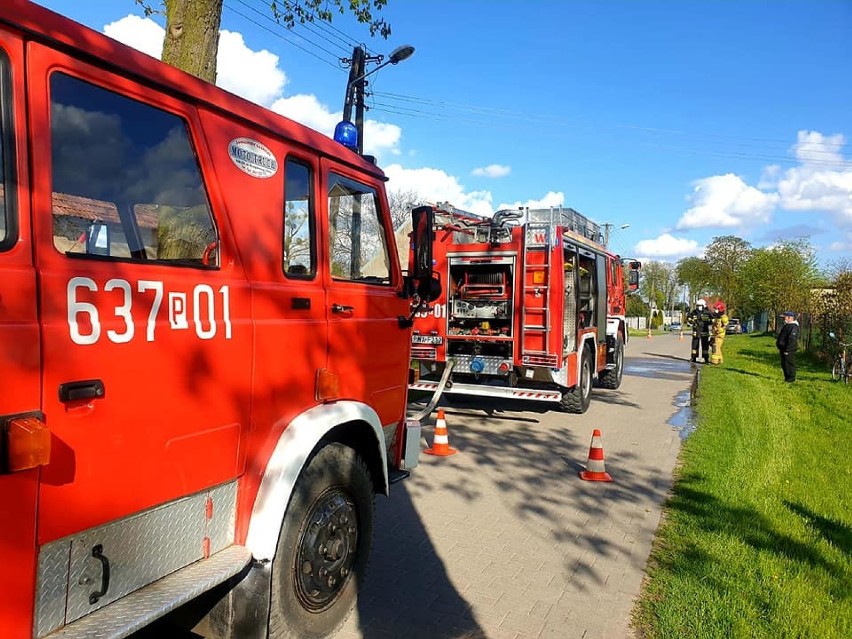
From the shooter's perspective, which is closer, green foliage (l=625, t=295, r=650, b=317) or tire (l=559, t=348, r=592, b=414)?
tire (l=559, t=348, r=592, b=414)

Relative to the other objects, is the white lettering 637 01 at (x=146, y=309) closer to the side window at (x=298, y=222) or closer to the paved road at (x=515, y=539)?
the side window at (x=298, y=222)

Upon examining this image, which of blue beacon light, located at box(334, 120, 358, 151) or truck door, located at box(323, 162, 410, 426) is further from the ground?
blue beacon light, located at box(334, 120, 358, 151)

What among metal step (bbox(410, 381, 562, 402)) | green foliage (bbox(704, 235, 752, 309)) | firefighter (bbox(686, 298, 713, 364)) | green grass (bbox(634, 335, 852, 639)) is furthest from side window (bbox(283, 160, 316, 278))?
green foliage (bbox(704, 235, 752, 309))

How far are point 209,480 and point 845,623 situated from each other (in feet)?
11.9

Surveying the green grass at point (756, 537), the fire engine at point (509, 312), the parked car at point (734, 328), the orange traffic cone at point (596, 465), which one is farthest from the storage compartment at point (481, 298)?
the parked car at point (734, 328)

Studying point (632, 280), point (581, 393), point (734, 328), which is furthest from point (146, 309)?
point (734, 328)

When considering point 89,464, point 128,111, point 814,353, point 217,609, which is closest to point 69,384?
point 89,464

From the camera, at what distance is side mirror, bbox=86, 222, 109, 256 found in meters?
2.09

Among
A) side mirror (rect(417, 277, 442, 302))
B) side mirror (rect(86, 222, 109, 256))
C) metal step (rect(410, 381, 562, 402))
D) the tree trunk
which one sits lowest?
metal step (rect(410, 381, 562, 402))

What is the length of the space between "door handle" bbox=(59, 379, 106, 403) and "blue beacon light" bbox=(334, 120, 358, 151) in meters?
2.28

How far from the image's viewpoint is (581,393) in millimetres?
9789

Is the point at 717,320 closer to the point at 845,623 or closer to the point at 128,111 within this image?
the point at 845,623

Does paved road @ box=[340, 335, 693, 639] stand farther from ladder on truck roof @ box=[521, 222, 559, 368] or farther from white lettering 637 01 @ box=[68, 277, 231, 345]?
white lettering 637 01 @ box=[68, 277, 231, 345]

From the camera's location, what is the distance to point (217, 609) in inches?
105
